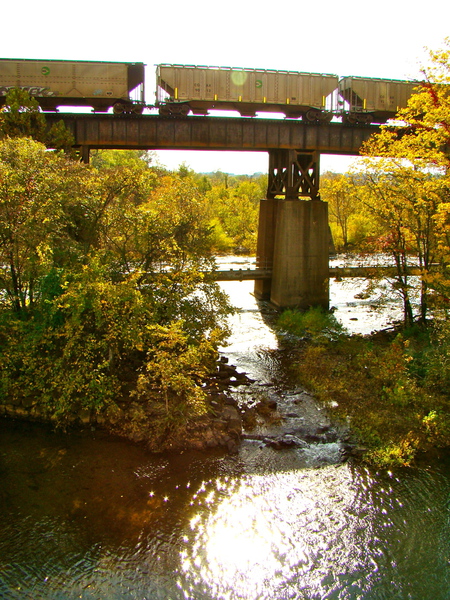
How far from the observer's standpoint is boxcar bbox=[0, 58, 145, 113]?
25.4 meters

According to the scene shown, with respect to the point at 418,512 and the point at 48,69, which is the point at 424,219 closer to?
the point at 418,512

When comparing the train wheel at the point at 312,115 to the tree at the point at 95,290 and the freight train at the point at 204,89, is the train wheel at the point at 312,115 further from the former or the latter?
the tree at the point at 95,290

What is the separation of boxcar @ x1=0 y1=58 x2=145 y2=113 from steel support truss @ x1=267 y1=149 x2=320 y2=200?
9.21 m

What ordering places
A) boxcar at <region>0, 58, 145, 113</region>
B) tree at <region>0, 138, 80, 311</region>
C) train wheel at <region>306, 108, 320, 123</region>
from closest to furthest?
tree at <region>0, 138, 80, 311</region> → boxcar at <region>0, 58, 145, 113</region> → train wheel at <region>306, 108, 320, 123</region>

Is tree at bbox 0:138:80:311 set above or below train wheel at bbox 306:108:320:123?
below

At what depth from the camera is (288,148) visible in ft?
91.8

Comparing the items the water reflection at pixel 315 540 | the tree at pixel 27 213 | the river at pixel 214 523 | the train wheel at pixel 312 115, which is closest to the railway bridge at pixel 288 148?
the train wheel at pixel 312 115

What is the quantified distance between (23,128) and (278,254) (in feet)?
49.4

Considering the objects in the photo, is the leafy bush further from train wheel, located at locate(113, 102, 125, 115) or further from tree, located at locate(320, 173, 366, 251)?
tree, located at locate(320, 173, 366, 251)

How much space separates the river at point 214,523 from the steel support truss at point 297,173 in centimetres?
1825

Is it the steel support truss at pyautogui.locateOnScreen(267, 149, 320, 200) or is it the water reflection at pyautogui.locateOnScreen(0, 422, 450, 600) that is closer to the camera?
the water reflection at pyautogui.locateOnScreen(0, 422, 450, 600)

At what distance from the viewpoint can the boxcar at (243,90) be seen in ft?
86.9

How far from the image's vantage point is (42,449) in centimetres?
1311

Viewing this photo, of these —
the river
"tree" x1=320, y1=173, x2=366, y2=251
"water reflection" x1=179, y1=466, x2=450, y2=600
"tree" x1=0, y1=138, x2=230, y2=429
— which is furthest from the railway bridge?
"tree" x1=320, y1=173, x2=366, y2=251
